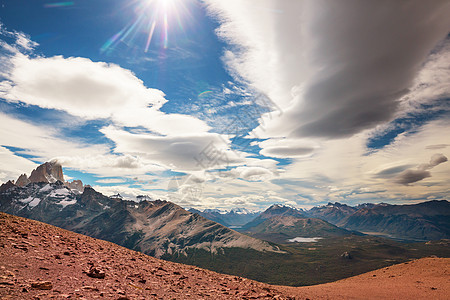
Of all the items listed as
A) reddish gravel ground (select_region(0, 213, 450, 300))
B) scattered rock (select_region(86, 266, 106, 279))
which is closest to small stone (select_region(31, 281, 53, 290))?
reddish gravel ground (select_region(0, 213, 450, 300))

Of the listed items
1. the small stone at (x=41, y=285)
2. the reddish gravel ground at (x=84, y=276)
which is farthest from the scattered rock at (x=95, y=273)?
the small stone at (x=41, y=285)

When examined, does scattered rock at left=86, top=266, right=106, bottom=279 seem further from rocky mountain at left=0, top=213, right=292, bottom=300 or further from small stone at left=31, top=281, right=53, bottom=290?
small stone at left=31, top=281, right=53, bottom=290

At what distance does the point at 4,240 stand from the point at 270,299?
23258 millimetres

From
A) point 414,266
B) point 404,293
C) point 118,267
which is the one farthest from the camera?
point 414,266

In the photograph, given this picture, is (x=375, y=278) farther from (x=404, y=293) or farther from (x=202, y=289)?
(x=202, y=289)

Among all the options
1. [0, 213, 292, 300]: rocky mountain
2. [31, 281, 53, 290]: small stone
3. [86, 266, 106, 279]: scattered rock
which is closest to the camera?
[31, 281, 53, 290]: small stone

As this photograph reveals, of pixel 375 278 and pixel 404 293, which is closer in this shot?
pixel 404 293

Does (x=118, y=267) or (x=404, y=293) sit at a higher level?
(x=118, y=267)

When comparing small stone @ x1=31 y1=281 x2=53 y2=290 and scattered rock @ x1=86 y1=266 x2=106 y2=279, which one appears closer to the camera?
small stone @ x1=31 y1=281 x2=53 y2=290

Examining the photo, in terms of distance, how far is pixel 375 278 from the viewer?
45594mm

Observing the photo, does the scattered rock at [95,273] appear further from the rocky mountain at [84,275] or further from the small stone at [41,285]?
the small stone at [41,285]

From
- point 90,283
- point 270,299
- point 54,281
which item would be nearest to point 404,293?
point 270,299

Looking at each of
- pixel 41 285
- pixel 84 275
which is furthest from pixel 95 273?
pixel 41 285

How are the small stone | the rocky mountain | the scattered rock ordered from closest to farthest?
the small stone < the rocky mountain < the scattered rock
